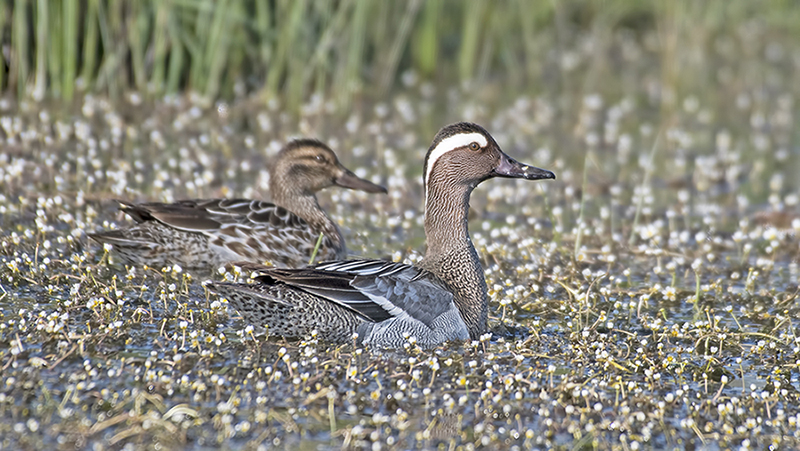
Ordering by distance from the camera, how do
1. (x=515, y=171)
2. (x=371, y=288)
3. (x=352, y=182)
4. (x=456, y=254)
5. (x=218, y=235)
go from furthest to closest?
(x=352, y=182) → (x=218, y=235) → (x=515, y=171) → (x=456, y=254) → (x=371, y=288)

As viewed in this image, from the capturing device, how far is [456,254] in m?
7.62

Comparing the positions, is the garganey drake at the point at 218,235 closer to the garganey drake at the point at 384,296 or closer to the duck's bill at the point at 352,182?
the duck's bill at the point at 352,182

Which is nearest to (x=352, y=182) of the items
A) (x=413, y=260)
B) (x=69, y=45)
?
(x=413, y=260)

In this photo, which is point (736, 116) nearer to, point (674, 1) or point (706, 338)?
point (674, 1)

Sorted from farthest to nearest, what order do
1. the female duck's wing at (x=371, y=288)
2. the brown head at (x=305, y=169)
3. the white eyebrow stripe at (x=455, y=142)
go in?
the brown head at (x=305, y=169), the white eyebrow stripe at (x=455, y=142), the female duck's wing at (x=371, y=288)

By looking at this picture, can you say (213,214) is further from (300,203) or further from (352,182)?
(352,182)

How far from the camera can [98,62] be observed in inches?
524

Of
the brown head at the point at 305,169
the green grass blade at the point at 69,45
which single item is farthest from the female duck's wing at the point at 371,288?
the green grass blade at the point at 69,45

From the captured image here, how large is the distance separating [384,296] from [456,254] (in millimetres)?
806

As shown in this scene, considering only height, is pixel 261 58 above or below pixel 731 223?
above

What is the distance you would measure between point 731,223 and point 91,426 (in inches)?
292

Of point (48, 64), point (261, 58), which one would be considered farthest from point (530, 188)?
point (48, 64)

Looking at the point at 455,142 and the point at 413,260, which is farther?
the point at 413,260

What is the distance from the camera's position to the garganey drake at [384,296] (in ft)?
22.8
